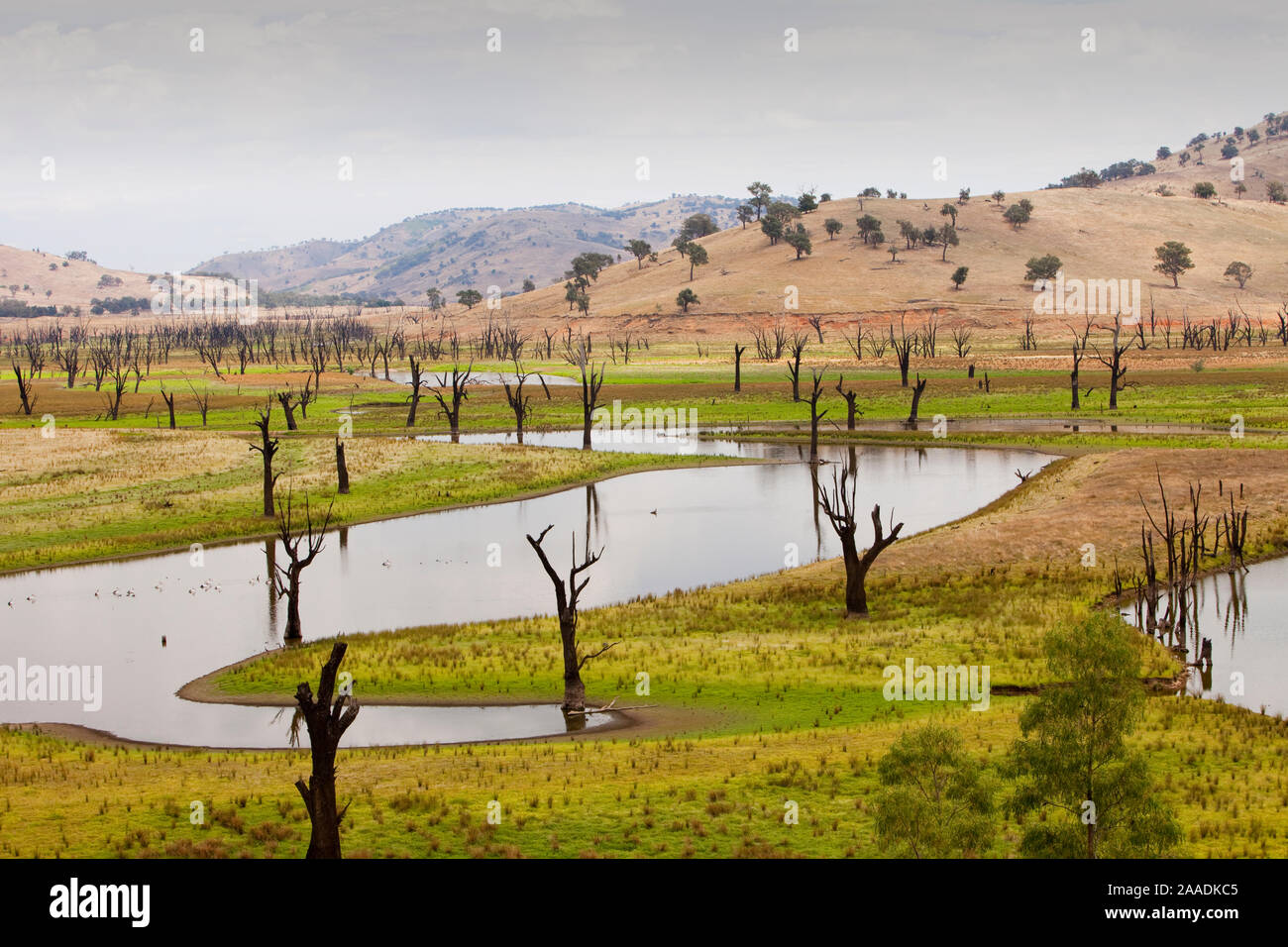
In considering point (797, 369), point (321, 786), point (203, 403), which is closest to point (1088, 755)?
point (321, 786)

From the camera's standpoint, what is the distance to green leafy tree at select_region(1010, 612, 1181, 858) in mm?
16203

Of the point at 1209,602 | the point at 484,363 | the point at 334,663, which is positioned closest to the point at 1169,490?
the point at 1209,602

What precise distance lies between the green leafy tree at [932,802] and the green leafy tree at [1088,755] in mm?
736

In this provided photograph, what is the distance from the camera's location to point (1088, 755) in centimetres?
1666

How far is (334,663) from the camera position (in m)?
17.8

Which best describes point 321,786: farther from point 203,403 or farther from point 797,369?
point 203,403

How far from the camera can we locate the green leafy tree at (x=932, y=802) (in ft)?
52.0

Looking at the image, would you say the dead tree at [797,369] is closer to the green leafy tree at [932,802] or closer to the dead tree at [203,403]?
the dead tree at [203,403]

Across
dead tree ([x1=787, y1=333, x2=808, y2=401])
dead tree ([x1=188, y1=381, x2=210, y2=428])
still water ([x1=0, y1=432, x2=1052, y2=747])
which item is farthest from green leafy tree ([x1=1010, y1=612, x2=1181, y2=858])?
dead tree ([x1=188, y1=381, x2=210, y2=428])

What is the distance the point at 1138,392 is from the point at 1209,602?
7185 centimetres

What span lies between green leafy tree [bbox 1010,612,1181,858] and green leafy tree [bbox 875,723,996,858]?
29.0 inches

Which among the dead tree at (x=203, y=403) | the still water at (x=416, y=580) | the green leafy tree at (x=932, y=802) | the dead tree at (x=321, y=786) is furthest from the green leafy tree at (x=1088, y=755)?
the dead tree at (x=203, y=403)

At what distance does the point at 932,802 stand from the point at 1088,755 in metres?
2.31
